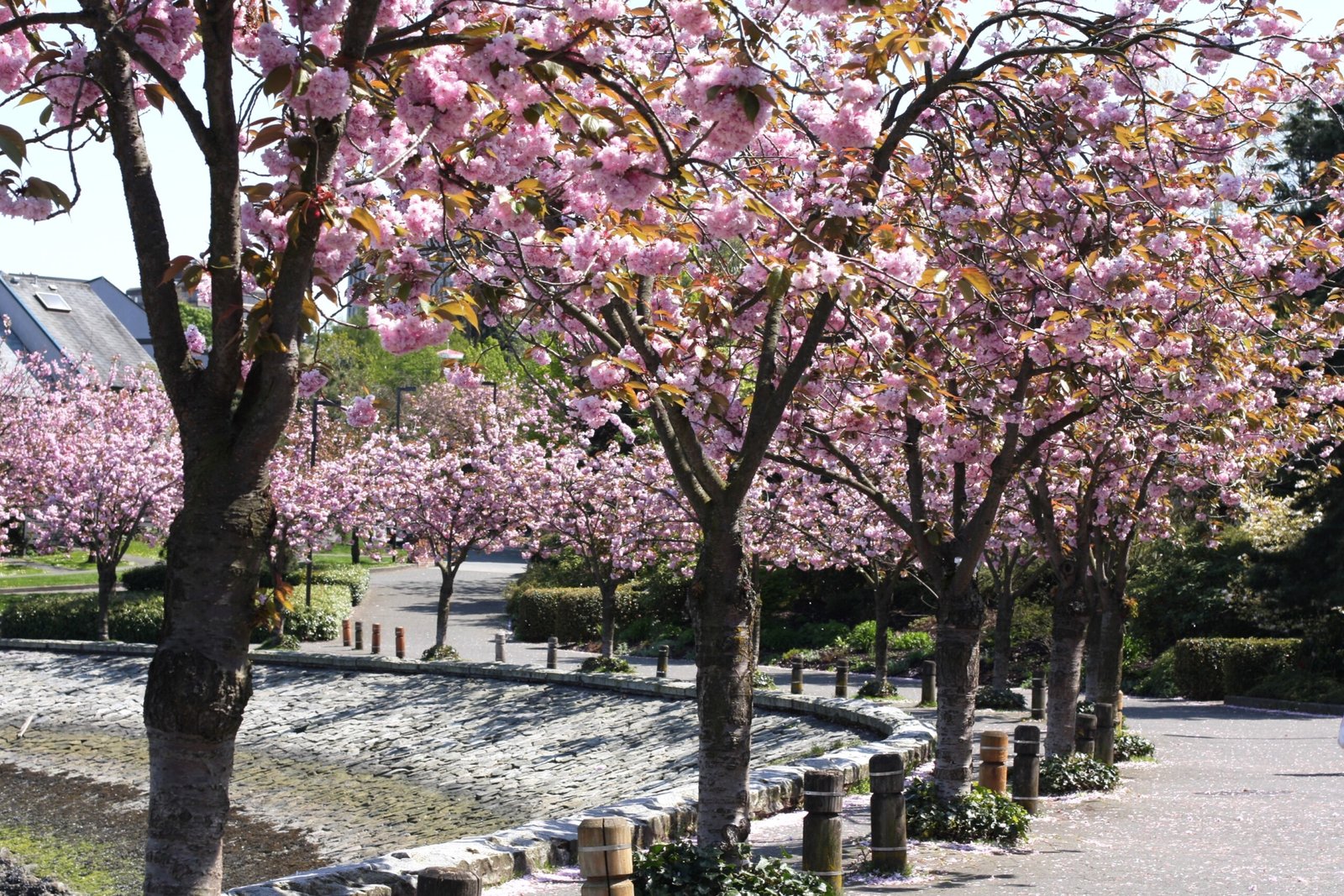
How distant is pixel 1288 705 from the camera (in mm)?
23484

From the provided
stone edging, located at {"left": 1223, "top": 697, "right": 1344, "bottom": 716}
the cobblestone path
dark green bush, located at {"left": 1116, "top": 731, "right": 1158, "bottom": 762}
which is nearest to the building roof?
the cobblestone path

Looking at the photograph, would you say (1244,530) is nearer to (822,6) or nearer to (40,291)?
(822,6)

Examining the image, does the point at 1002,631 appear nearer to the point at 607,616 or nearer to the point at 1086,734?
the point at 607,616

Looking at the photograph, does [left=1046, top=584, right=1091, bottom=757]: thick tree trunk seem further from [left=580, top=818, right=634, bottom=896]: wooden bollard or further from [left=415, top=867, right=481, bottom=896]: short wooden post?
[left=415, top=867, right=481, bottom=896]: short wooden post

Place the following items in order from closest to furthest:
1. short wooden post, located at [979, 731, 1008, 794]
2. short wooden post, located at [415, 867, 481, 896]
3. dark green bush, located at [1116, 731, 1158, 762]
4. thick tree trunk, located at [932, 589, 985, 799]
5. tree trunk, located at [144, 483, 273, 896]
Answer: tree trunk, located at [144, 483, 273, 896] < short wooden post, located at [415, 867, 481, 896] < thick tree trunk, located at [932, 589, 985, 799] < short wooden post, located at [979, 731, 1008, 794] < dark green bush, located at [1116, 731, 1158, 762]

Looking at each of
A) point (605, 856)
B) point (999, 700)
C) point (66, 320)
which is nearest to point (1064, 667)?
point (605, 856)

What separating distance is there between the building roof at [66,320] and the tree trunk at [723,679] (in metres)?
52.1

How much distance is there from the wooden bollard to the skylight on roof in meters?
59.7

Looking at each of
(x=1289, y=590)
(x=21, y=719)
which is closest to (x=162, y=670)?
(x=1289, y=590)

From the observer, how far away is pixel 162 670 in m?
4.80

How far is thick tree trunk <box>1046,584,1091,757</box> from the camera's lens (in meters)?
12.8

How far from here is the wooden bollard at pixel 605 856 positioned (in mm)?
5852

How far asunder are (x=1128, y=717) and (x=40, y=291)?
52970 mm

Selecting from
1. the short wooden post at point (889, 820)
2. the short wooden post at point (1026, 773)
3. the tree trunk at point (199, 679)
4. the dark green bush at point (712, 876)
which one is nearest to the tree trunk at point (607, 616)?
the short wooden post at point (1026, 773)
